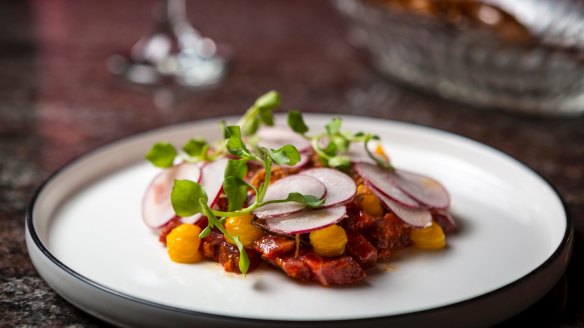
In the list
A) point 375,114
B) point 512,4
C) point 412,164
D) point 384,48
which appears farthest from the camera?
point 512,4

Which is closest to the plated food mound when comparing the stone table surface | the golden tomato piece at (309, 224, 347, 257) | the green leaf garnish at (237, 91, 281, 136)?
the golden tomato piece at (309, 224, 347, 257)

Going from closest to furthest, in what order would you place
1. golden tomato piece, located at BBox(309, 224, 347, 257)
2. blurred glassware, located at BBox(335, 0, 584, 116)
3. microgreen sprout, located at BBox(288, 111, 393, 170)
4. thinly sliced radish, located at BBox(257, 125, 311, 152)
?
1. golden tomato piece, located at BBox(309, 224, 347, 257)
2. microgreen sprout, located at BBox(288, 111, 393, 170)
3. thinly sliced radish, located at BBox(257, 125, 311, 152)
4. blurred glassware, located at BBox(335, 0, 584, 116)

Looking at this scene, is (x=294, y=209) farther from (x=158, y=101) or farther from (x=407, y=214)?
(x=158, y=101)

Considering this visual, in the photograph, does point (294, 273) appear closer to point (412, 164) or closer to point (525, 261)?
point (525, 261)

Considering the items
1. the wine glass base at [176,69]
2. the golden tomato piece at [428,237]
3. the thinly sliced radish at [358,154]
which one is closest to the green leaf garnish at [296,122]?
the thinly sliced radish at [358,154]

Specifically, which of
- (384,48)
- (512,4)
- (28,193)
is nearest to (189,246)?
(28,193)

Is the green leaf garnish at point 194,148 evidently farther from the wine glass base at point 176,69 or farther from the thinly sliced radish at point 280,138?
the wine glass base at point 176,69

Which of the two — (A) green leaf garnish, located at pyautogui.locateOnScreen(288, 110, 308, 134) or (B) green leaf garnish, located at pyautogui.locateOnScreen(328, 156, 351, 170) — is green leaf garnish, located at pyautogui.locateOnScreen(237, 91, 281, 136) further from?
(B) green leaf garnish, located at pyautogui.locateOnScreen(328, 156, 351, 170)
